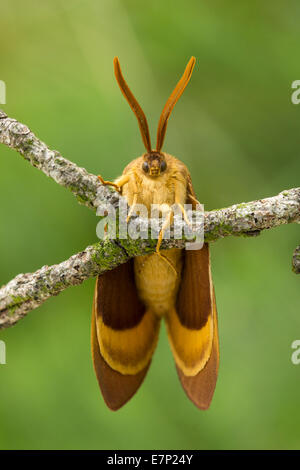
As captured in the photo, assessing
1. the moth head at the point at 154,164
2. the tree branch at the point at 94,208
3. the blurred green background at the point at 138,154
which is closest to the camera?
the tree branch at the point at 94,208

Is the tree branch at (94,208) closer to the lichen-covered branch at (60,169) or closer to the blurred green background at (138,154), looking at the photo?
the lichen-covered branch at (60,169)

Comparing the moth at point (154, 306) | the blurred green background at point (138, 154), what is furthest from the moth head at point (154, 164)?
the blurred green background at point (138, 154)

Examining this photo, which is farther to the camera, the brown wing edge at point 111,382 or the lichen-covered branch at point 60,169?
the brown wing edge at point 111,382

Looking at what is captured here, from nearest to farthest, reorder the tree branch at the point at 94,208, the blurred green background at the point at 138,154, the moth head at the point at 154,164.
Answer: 1. the tree branch at the point at 94,208
2. the moth head at the point at 154,164
3. the blurred green background at the point at 138,154

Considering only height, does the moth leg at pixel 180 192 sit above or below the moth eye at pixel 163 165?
below

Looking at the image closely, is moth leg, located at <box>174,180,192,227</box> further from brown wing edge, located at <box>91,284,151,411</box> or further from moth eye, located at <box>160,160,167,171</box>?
brown wing edge, located at <box>91,284,151,411</box>

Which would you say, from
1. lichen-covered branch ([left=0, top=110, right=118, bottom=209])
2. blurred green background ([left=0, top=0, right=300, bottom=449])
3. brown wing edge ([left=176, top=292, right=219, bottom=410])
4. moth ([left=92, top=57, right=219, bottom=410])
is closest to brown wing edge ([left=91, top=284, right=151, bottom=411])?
moth ([left=92, top=57, right=219, bottom=410])
